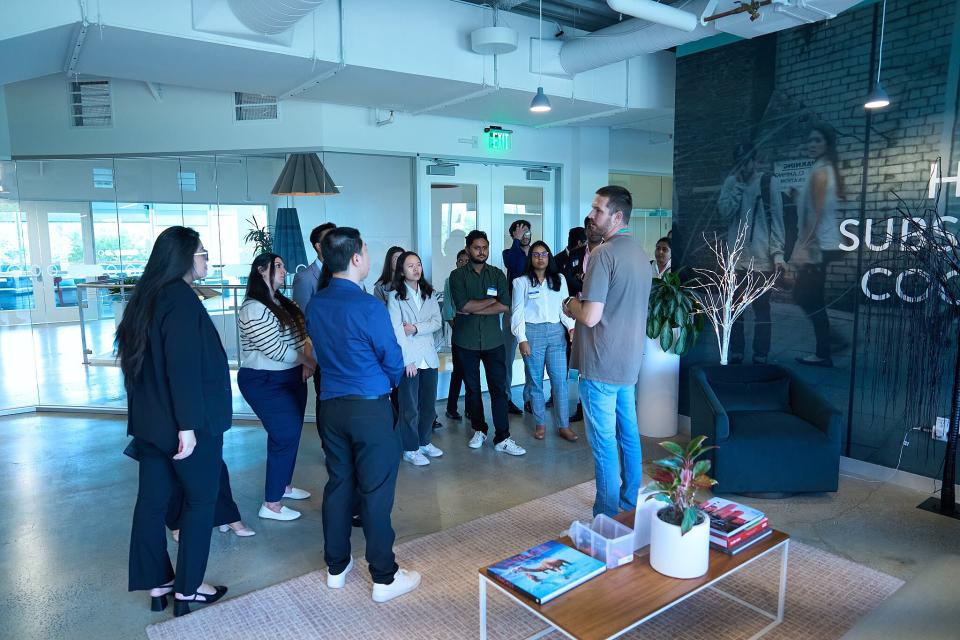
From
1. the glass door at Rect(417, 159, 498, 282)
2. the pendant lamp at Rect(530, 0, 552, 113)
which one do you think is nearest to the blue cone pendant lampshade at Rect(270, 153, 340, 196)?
the glass door at Rect(417, 159, 498, 282)

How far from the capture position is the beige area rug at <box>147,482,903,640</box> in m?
2.83

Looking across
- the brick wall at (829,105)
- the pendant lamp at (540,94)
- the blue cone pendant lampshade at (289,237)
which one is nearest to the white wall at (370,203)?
the blue cone pendant lampshade at (289,237)

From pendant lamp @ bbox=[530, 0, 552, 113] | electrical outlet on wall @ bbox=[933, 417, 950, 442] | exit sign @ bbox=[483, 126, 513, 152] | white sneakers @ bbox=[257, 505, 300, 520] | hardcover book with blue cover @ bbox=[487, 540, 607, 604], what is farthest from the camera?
exit sign @ bbox=[483, 126, 513, 152]

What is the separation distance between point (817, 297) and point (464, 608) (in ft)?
11.3

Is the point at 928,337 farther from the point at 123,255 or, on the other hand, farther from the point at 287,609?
the point at 123,255

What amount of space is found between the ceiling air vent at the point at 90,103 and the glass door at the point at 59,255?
2.78ft

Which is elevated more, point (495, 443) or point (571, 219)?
point (571, 219)

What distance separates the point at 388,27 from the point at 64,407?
499cm

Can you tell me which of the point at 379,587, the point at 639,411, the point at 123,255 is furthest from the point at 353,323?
the point at 123,255

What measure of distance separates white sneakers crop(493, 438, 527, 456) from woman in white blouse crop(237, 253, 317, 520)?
1.74m

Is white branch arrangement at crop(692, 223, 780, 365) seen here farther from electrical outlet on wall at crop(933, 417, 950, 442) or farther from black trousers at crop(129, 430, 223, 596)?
black trousers at crop(129, 430, 223, 596)

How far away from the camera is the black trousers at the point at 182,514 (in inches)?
110

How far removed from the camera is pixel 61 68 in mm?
4625

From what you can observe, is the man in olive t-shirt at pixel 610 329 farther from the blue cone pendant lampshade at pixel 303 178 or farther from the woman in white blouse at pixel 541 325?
the blue cone pendant lampshade at pixel 303 178
